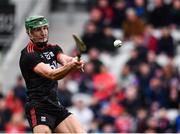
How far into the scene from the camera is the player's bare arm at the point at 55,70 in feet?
34.5

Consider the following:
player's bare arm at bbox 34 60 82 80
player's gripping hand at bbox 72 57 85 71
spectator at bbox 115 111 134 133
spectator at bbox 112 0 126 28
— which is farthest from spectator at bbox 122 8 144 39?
player's gripping hand at bbox 72 57 85 71

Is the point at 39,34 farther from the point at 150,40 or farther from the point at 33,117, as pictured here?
the point at 150,40

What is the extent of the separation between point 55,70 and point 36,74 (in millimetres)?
596

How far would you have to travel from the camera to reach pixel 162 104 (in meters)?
17.5

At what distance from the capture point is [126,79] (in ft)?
60.2

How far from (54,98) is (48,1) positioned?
995cm

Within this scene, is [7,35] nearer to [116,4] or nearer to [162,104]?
[116,4]

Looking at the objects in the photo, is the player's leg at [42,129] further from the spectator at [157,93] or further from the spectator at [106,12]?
the spectator at [106,12]

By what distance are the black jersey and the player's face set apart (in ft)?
0.42

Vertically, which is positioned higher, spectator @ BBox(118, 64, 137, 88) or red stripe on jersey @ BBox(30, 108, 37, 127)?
red stripe on jersey @ BBox(30, 108, 37, 127)

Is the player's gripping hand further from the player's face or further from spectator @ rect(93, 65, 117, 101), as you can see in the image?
spectator @ rect(93, 65, 117, 101)

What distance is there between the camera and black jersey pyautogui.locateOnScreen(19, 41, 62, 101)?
11352mm

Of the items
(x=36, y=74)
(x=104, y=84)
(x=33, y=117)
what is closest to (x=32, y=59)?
(x=36, y=74)

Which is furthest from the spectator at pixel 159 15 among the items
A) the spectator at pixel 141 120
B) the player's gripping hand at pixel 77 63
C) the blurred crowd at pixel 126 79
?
the player's gripping hand at pixel 77 63
